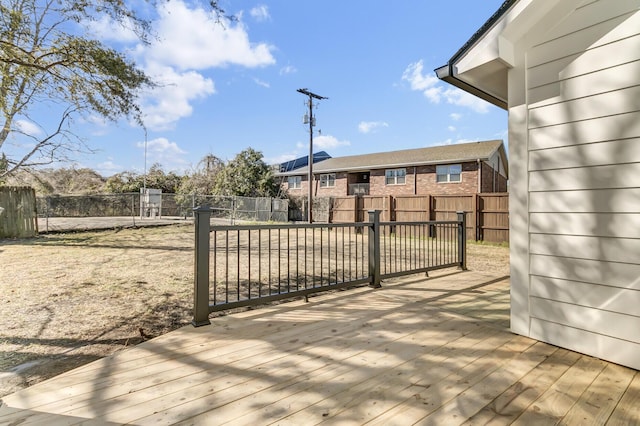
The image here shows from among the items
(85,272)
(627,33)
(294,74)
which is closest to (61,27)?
(85,272)

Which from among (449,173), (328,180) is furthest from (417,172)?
(328,180)

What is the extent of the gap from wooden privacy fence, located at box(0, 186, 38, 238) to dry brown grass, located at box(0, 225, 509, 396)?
72.9 inches

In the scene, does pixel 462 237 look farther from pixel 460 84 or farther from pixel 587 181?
pixel 587 181

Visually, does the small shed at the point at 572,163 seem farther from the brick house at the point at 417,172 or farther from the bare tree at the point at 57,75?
the brick house at the point at 417,172

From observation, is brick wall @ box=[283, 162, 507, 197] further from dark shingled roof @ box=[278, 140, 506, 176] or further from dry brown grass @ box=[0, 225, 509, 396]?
dry brown grass @ box=[0, 225, 509, 396]

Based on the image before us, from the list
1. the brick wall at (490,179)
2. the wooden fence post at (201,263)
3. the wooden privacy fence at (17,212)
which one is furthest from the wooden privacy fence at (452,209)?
the wooden privacy fence at (17,212)

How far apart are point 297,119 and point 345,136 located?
29.3 feet

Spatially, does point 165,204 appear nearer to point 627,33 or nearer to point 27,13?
point 27,13

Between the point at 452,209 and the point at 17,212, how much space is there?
538 inches

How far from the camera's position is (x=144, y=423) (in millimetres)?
1363

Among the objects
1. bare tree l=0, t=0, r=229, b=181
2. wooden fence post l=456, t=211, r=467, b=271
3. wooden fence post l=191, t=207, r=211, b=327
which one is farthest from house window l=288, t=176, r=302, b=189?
wooden fence post l=191, t=207, r=211, b=327

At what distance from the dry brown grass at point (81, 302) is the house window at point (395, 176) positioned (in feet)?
31.8

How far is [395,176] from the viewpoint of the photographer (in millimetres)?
16844

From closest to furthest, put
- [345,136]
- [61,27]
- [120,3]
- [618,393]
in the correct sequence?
[618,393], [120,3], [61,27], [345,136]
